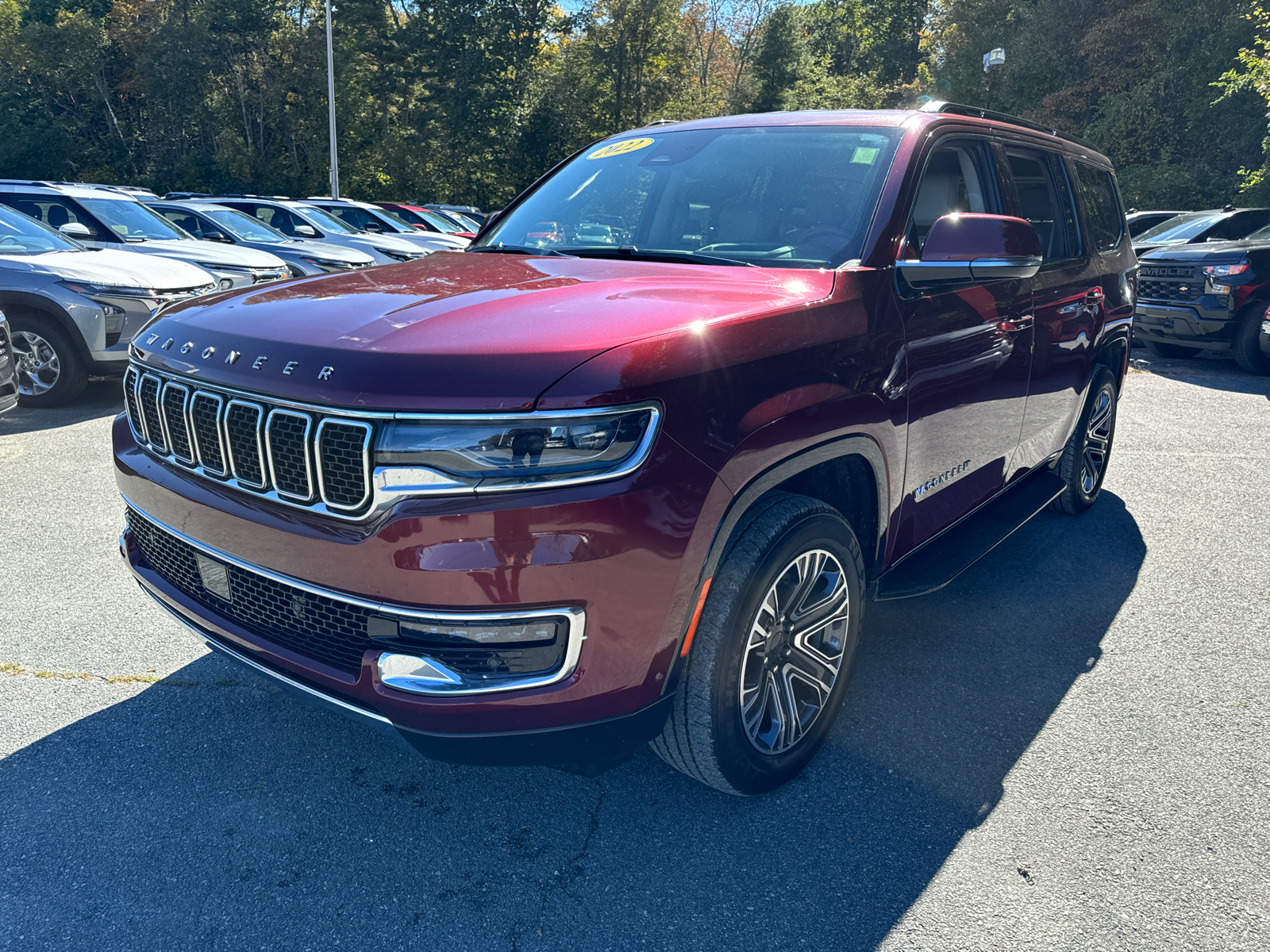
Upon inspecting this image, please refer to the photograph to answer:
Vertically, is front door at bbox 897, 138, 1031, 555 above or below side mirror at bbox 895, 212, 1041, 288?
below

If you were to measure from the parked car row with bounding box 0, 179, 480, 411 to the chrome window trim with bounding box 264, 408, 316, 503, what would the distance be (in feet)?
9.19

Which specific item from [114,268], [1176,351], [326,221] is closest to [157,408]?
[114,268]

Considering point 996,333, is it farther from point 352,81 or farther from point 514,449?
point 352,81

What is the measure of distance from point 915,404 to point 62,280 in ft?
23.6

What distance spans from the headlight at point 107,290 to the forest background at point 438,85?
2724 cm

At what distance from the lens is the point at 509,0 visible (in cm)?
3462

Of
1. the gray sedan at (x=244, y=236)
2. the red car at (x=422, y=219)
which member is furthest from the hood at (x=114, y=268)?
the red car at (x=422, y=219)

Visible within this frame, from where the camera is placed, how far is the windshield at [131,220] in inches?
368

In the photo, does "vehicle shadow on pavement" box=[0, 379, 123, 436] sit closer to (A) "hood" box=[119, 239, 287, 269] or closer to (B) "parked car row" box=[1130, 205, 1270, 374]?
(A) "hood" box=[119, 239, 287, 269]

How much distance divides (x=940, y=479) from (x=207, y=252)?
878 centimetres

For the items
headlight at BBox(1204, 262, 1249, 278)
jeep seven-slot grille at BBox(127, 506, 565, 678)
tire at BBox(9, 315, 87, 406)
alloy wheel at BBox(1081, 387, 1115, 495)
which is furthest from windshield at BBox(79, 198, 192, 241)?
headlight at BBox(1204, 262, 1249, 278)

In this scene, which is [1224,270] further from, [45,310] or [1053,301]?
[45,310]

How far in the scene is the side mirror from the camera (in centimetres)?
284

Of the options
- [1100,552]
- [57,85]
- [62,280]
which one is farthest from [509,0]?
[1100,552]
